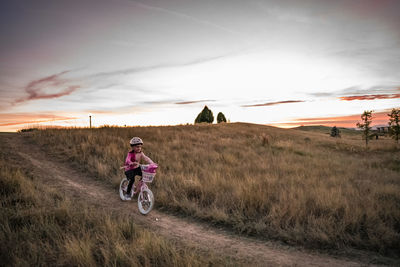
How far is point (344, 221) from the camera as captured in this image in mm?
4965

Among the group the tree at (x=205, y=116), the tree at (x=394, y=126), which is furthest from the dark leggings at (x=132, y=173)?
the tree at (x=205, y=116)

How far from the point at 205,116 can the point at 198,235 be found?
176ft

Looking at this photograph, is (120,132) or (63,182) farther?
(120,132)

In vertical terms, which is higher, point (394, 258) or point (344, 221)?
point (344, 221)

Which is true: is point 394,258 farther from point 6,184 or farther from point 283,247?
point 6,184


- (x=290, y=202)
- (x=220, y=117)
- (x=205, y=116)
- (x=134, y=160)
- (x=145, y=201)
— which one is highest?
(x=205, y=116)

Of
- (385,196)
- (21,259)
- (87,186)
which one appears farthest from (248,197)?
(87,186)

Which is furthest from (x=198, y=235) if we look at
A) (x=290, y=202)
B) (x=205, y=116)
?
(x=205, y=116)

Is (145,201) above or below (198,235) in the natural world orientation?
above

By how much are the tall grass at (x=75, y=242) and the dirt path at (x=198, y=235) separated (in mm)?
556

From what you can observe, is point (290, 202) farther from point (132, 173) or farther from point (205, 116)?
point (205, 116)

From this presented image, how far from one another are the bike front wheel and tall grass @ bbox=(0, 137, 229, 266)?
4.41 feet

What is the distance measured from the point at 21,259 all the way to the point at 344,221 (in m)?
6.17

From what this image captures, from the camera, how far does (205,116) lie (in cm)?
5838
